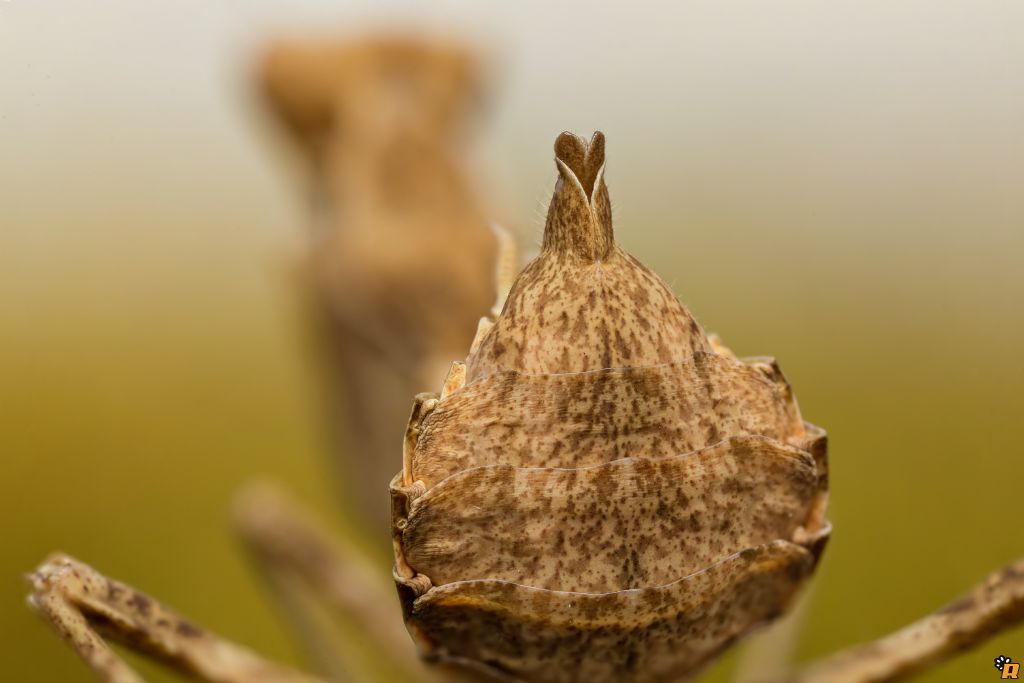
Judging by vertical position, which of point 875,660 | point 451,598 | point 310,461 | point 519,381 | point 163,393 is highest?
point 519,381

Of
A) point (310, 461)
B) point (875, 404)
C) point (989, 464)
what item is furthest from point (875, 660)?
point (310, 461)

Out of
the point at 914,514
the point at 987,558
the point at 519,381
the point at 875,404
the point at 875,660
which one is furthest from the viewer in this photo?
the point at 875,404

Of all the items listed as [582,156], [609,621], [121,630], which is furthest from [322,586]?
[582,156]

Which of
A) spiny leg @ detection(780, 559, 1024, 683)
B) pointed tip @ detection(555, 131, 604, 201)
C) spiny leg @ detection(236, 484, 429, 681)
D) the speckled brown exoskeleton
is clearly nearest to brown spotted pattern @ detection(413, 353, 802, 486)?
the speckled brown exoskeleton

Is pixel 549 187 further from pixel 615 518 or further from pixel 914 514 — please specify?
pixel 914 514

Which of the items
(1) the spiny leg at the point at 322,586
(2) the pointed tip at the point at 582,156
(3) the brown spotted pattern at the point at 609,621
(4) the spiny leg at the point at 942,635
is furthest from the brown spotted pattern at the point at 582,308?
(1) the spiny leg at the point at 322,586

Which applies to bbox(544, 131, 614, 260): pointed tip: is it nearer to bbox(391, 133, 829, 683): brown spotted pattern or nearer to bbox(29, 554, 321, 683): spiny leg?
bbox(391, 133, 829, 683): brown spotted pattern
